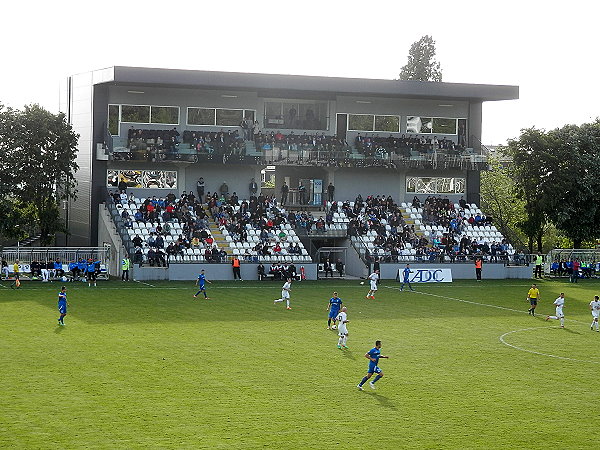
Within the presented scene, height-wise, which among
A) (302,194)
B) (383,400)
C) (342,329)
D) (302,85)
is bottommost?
(383,400)

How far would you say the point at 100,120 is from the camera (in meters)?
67.1

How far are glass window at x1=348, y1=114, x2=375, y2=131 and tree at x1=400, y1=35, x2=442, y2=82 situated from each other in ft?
112

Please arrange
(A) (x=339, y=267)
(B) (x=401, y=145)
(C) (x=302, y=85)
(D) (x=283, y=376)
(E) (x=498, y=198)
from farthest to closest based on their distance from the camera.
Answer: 1. (E) (x=498, y=198)
2. (B) (x=401, y=145)
3. (C) (x=302, y=85)
4. (A) (x=339, y=267)
5. (D) (x=283, y=376)

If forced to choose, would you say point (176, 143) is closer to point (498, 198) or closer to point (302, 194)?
point (302, 194)

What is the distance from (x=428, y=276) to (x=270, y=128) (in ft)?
58.4

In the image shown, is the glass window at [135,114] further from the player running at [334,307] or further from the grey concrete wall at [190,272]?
the player running at [334,307]

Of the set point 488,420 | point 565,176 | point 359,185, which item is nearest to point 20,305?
point 488,420

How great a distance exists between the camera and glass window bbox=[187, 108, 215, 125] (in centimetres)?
6981

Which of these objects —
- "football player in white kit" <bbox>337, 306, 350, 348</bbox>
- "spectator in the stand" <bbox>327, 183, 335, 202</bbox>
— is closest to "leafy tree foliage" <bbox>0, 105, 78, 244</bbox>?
"spectator in the stand" <bbox>327, 183, 335, 202</bbox>

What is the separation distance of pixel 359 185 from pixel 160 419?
2051 inches

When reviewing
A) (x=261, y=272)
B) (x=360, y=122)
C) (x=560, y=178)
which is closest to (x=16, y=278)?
(x=261, y=272)

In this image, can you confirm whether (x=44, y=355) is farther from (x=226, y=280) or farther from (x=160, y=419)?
(x=226, y=280)

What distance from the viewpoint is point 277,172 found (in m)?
73.8

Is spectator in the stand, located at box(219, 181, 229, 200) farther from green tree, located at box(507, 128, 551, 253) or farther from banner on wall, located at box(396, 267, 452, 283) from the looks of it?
green tree, located at box(507, 128, 551, 253)
